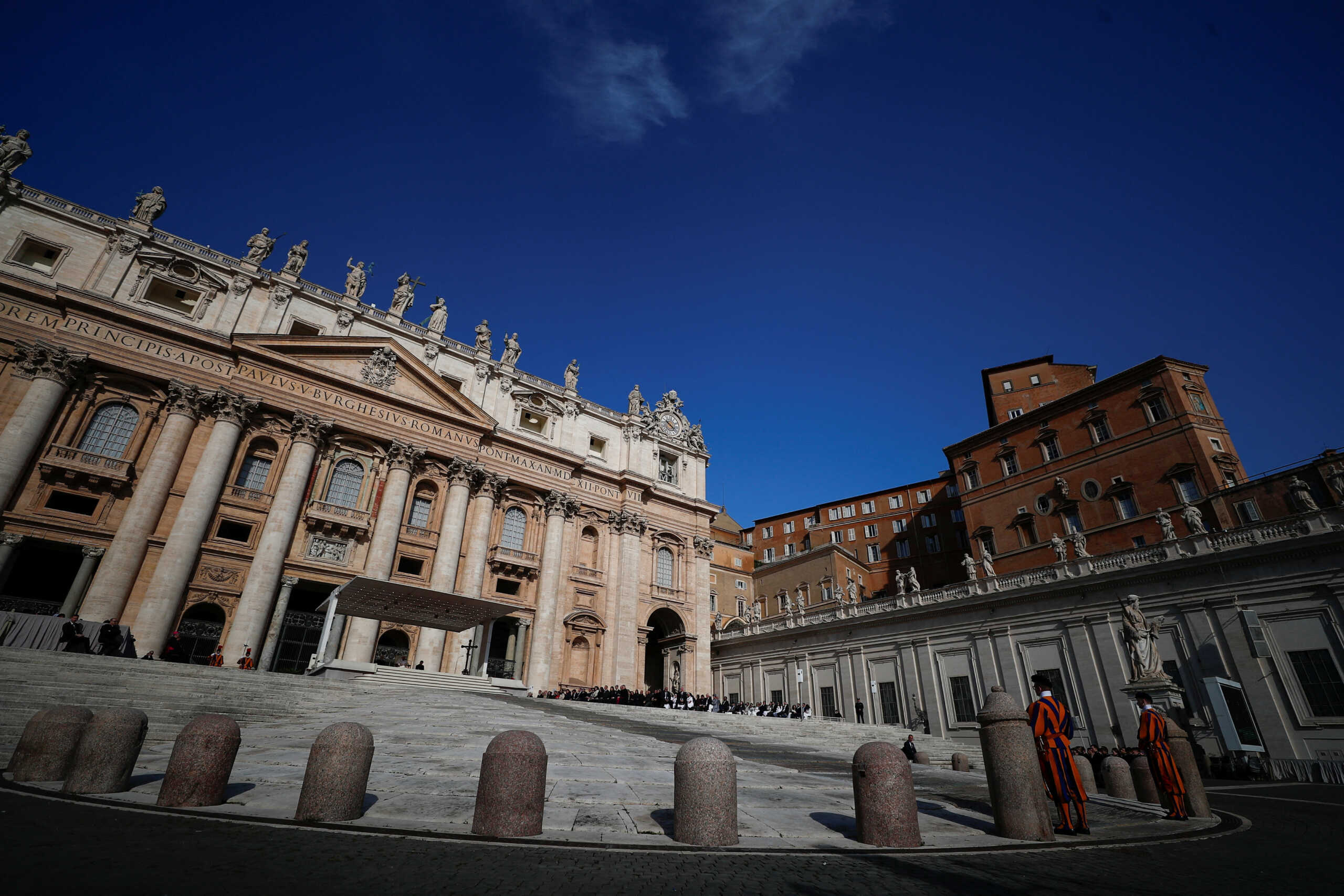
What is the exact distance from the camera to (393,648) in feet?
95.6

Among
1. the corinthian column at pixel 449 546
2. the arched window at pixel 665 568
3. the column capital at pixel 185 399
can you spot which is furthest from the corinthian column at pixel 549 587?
the column capital at pixel 185 399

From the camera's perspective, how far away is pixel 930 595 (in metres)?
31.3

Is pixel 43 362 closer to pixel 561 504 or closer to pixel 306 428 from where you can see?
pixel 306 428

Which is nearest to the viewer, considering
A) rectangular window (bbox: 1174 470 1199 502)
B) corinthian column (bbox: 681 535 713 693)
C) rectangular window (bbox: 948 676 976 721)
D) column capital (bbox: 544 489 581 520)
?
rectangular window (bbox: 948 676 976 721)

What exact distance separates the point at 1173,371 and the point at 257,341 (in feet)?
156

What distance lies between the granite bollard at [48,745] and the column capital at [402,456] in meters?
24.4

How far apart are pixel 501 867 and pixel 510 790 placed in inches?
46.6

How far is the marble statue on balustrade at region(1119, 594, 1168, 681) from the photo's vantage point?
64.6ft

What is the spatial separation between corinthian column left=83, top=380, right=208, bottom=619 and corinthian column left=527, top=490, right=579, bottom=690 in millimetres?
17338

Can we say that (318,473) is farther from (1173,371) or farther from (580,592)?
(1173,371)

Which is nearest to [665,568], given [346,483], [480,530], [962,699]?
[480,530]

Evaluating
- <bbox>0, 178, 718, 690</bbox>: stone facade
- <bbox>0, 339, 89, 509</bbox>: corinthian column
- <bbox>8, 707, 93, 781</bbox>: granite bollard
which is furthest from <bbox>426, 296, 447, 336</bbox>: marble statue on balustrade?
<bbox>8, 707, 93, 781</bbox>: granite bollard

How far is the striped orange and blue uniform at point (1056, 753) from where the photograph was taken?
7.51m

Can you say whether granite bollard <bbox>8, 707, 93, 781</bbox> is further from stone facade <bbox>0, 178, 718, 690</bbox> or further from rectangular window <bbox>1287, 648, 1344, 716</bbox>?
rectangular window <bbox>1287, 648, 1344, 716</bbox>
